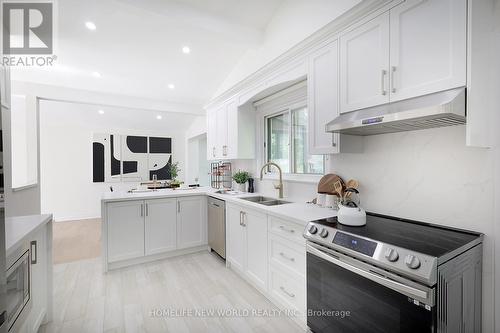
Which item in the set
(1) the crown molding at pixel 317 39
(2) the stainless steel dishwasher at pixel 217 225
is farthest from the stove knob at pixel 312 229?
(2) the stainless steel dishwasher at pixel 217 225

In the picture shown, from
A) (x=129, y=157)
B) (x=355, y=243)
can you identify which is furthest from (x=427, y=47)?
(x=129, y=157)

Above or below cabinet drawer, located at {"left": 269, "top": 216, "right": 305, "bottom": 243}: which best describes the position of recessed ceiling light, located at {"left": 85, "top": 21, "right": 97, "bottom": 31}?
above

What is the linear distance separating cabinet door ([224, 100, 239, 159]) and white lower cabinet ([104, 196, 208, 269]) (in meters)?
0.81

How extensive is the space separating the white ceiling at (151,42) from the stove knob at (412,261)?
271 cm

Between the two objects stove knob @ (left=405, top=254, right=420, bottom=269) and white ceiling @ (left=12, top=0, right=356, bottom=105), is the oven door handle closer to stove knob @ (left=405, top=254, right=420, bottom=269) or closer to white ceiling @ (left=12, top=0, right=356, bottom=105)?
stove knob @ (left=405, top=254, right=420, bottom=269)

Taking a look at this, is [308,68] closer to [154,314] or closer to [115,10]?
[115,10]

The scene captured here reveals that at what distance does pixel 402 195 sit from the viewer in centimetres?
177

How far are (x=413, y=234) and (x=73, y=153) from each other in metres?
6.90

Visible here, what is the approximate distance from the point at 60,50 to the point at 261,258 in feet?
11.8

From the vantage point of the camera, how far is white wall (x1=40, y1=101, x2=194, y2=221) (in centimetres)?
559

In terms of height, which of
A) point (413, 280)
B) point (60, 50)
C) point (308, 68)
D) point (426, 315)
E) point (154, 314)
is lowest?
point (154, 314)

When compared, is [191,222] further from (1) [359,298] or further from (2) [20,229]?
(1) [359,298]

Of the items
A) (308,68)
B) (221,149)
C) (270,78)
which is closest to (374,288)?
(308,68)

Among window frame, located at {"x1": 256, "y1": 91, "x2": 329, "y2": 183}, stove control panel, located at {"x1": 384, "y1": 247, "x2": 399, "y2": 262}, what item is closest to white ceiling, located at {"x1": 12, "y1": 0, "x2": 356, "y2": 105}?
window frame, located at {"x1": 256, "y1": 91, "x2": 329, "y2": 183}
